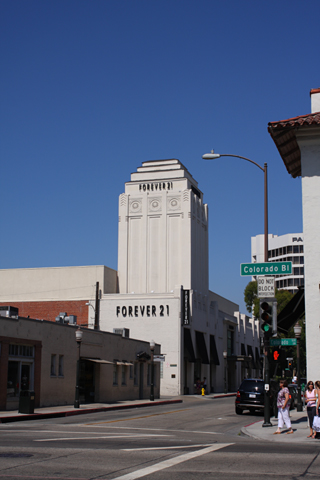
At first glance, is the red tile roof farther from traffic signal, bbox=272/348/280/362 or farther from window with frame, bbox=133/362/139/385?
window with frame, bbox=133/362/139/385

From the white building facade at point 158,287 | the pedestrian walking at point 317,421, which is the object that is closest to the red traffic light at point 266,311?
the pedestrian walking at point 317,421

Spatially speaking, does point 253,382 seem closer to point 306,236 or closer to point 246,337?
point 306,236

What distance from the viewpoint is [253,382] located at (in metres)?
27.7

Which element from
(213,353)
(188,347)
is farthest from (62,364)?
(213,353)

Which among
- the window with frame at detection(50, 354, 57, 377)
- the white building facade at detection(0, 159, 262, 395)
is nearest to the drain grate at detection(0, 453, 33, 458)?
the window with frame at detection(50, 354, 57, 377)

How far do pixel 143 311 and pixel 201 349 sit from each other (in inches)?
324

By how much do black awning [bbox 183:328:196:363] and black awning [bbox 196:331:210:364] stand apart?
2.83 meters

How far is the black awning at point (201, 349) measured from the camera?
59.5m

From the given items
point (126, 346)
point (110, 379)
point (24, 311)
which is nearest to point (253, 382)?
point (110, 379)

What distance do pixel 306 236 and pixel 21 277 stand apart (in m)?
47.1

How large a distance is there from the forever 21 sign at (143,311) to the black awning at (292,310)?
111ft

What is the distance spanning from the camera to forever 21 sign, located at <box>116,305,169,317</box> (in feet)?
183

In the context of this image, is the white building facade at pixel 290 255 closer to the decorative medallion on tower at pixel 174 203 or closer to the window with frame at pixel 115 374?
the decorative medallion on tower at pixel 174 203

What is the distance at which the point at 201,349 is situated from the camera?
2352 inches
